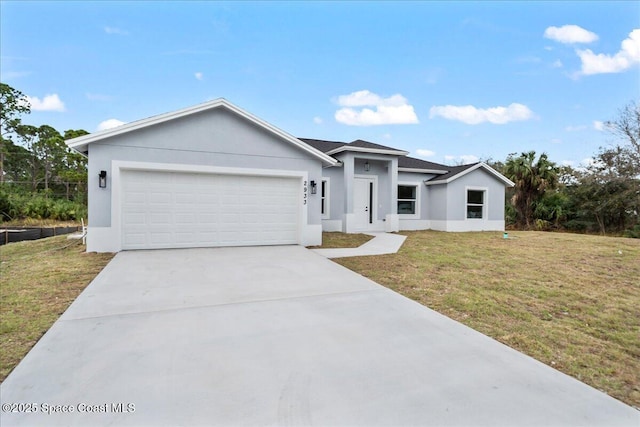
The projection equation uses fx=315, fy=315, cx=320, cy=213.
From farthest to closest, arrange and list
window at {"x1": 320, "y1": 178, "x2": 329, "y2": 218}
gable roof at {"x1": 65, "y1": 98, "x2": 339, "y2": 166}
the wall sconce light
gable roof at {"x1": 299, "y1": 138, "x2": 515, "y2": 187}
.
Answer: gable roof at {"x1": 299, "y1": 138, "x2": 515, "y2": 187}
window at {"x1": 320, "y1": 178, "x2": 329, "y2": 218}
the wall sconce light
gable roof at {"x1": 65, "y1": 98, "x2": 339, "y2": 166}

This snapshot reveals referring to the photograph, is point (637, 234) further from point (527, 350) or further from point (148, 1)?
point (148, 1)

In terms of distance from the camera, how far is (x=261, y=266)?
693cm

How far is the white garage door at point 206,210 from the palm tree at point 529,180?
55.8 feet

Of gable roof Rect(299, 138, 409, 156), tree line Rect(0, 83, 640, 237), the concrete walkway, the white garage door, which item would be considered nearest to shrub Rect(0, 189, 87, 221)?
tree line Rect(0, 83, 640, 237)

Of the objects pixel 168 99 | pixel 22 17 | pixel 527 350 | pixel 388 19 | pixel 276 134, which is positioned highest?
pixel 388 19

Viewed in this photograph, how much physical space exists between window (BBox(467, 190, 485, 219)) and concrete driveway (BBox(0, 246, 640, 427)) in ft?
43.6

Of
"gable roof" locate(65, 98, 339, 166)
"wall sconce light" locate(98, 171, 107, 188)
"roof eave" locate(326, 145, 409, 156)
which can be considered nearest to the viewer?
"gable roof" locate(65, 98, 339, 166)

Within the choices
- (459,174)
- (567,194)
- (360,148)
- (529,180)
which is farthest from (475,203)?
(567,194)

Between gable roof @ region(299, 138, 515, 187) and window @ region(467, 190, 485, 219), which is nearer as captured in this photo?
gable roof @ region(299, 138, 515, 187)

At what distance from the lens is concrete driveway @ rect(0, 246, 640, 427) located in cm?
219

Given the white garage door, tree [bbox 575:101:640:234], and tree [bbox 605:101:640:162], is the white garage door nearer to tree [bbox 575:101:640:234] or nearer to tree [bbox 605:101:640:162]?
tree [bbox 575:101:640:234]

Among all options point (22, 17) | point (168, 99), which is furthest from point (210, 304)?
point (168, 99)

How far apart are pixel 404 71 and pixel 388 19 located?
3.92 metres

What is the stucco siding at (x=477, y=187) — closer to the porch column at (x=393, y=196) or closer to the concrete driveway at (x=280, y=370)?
the porch column at (x=393, y=196)
